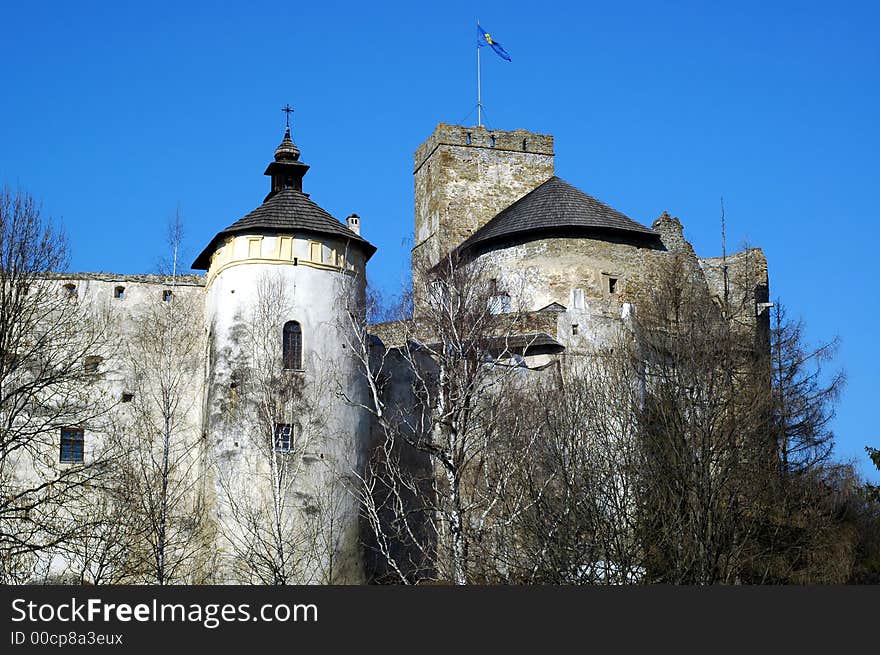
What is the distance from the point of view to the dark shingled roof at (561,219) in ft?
155

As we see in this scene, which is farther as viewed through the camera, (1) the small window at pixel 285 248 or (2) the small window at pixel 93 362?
(1) the small window at pixel 285 248

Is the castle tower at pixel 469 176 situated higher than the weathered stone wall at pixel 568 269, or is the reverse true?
the castle tower at pixel 469 176

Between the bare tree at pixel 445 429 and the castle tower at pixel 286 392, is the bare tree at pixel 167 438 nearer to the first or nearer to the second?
the castle tower at pixel 286 392

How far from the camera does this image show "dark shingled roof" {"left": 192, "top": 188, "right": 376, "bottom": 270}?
3841 cm

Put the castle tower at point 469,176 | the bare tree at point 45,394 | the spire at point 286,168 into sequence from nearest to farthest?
the bare tree at point 45,394 < the spire at point 286,168 < the castle tower at point 469,176

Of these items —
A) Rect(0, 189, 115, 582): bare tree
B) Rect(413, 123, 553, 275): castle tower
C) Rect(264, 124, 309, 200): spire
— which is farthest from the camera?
Rect(413, 123, 553, 275): castle tower

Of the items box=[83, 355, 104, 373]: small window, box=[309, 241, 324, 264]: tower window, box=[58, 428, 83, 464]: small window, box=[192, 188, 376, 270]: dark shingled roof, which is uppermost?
box=[192, 188, 376, 270]: dark shingled roof

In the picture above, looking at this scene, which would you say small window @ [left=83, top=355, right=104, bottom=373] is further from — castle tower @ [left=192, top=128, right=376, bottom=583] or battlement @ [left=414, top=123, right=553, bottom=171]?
battlement @ [left=414, top=123, right=553, bottom=171]

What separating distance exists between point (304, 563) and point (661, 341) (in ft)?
44.4

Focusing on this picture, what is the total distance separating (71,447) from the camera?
124 feet

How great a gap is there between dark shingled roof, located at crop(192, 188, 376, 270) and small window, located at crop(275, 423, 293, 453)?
5591mm

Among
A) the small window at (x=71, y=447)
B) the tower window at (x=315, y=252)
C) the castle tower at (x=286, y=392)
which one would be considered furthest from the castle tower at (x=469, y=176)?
the small window at (x=71, y=447)

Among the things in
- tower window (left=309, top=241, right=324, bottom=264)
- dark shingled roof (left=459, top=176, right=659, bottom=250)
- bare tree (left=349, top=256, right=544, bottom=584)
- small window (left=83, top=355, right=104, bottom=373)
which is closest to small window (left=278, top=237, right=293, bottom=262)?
tower window (left=309, top=241, right=324, bottom=264)

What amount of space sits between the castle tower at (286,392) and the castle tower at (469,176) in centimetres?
1607
